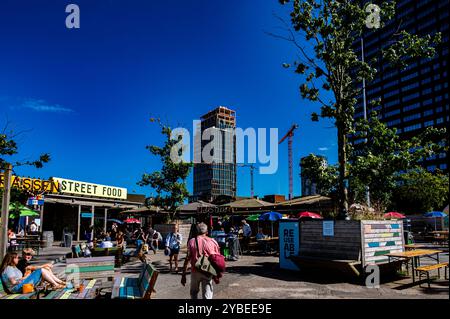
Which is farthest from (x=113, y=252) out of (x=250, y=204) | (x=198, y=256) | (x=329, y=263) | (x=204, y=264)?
(x=250, y=204)

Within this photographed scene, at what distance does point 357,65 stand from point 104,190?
23.6 meters

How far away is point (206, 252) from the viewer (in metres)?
5.00

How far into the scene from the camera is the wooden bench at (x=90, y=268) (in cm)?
724

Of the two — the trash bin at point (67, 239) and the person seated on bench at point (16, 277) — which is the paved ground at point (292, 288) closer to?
the person seated on bench at point (16, 277)

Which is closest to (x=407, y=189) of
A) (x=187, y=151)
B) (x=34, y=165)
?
(x=187, y=151)

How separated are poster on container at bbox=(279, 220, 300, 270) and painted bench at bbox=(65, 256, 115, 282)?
17.9ft

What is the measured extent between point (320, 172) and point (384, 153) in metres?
2.03

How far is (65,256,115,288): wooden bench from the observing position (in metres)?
7.24

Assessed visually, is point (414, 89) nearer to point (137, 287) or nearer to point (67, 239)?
point (67, 239)

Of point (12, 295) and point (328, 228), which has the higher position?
point (328, 228)

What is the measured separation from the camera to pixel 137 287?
6.04 meters

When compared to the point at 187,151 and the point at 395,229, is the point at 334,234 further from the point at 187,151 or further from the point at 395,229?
the point at 187,151

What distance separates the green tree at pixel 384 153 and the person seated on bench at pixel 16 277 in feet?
28.6

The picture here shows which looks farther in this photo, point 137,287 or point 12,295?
point 137,287
